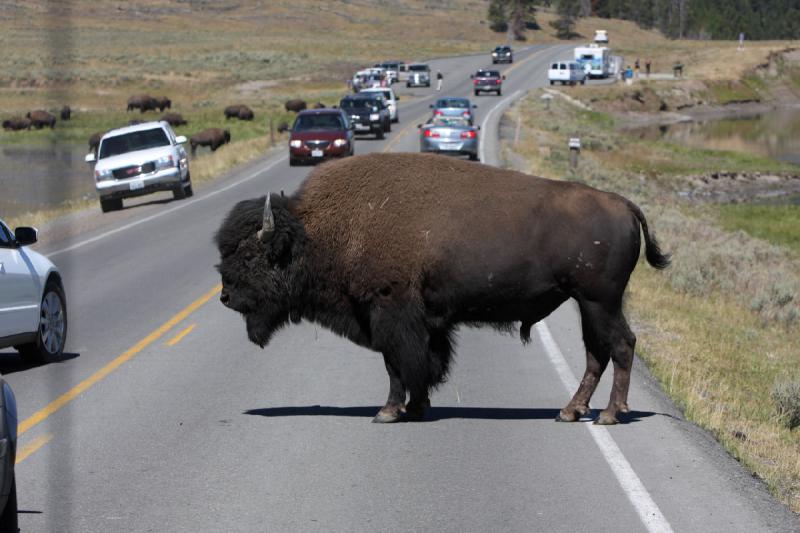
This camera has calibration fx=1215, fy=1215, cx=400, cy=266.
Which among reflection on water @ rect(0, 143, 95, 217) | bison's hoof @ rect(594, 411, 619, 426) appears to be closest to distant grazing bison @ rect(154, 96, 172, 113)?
reflection on water @ rect(0, 143, 95, 217)

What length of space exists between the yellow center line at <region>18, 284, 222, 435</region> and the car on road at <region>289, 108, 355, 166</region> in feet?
72.8

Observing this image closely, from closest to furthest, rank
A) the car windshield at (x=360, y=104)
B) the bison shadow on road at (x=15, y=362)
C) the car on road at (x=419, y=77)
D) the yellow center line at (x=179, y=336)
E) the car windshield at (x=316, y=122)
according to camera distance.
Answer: the bison shadow on road at (x=15, y=362), the yellow center line at (x=179, y=336), the car windshield at (x=316, y=122), the car windshield at (x=360, y=104), the car on road at (x=419, y=77)

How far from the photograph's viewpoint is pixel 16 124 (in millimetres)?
73438

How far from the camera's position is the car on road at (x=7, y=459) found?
214 inches

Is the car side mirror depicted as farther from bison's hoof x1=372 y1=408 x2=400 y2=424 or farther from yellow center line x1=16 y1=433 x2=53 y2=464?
bison's hoof x1=372 y1=408 x2=400 y2=424

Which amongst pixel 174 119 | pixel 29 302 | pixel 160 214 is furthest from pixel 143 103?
pixel 29 302

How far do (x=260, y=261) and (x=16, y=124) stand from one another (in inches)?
2690

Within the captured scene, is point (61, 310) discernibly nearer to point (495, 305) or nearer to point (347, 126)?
point (495, 305)

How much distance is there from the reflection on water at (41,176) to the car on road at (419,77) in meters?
33.6

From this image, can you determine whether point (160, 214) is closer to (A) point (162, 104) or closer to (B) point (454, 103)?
(B) point (454, 103)

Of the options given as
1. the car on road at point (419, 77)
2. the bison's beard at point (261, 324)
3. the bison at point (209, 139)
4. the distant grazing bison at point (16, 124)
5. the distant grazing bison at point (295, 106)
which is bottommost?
the distant grazing bison at point (16, 124)

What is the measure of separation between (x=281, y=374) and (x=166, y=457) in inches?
130

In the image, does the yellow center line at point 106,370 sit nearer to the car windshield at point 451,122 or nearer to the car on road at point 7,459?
the car on road at point 7,459

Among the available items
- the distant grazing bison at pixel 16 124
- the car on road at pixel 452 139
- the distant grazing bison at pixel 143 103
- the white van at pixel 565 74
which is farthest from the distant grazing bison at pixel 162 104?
the car on road at pixel 452 139
